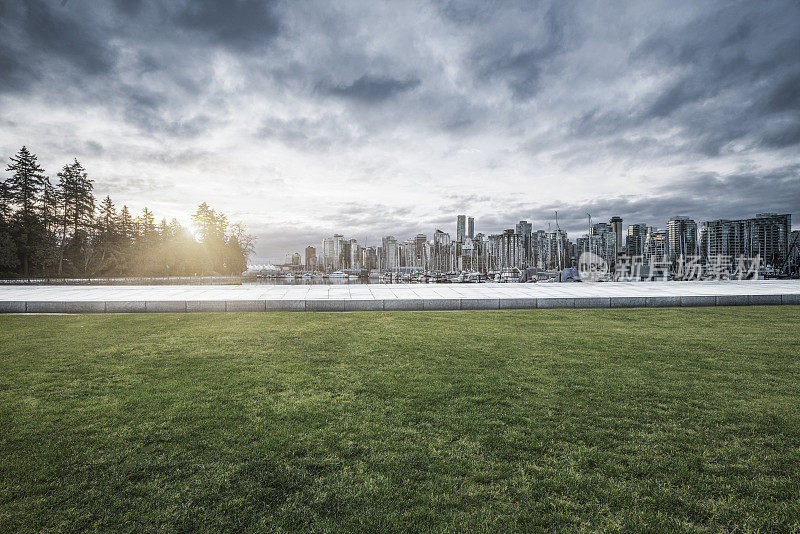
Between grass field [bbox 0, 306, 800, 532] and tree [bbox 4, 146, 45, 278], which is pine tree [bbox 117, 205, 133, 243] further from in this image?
grass field [bbox 0, 306, 800, 532]

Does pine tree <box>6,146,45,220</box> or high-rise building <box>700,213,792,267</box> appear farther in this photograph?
high-rise building <box>700,213,792,267</box>

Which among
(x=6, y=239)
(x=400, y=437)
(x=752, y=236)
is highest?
(x=752, y=236)

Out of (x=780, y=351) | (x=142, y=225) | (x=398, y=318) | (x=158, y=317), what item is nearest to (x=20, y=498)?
(x=398, y=318)

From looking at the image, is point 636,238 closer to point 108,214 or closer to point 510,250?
point 510,250

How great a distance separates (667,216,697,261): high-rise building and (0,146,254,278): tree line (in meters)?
116

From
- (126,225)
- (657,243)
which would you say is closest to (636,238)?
(657,243)

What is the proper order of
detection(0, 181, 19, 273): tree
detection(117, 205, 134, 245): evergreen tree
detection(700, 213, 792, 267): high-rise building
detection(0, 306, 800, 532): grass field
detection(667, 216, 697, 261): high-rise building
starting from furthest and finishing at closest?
1. detection(667, 216, 697, 261): high-rise building
2. detection(700, 213, 792, 267): high-rise building
3. detection(117, 205, 134, 245): evergreen tree
4. detection(0, 181, 19, 273): tree
5. detection(0, 306, 800, 532): grass field

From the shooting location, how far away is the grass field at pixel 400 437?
2.74m

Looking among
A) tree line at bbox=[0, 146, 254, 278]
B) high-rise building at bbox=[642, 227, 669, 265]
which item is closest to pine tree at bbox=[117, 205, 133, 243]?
tree line at bbox=[0, 146, 254, 278]

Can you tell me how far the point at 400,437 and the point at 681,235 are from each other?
5466 inches

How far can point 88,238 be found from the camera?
61.8 metres

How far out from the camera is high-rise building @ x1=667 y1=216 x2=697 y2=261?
4311 inches

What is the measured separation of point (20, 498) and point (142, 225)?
96.5m

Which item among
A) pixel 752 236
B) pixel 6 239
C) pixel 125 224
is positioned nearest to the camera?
pixel 6 239
